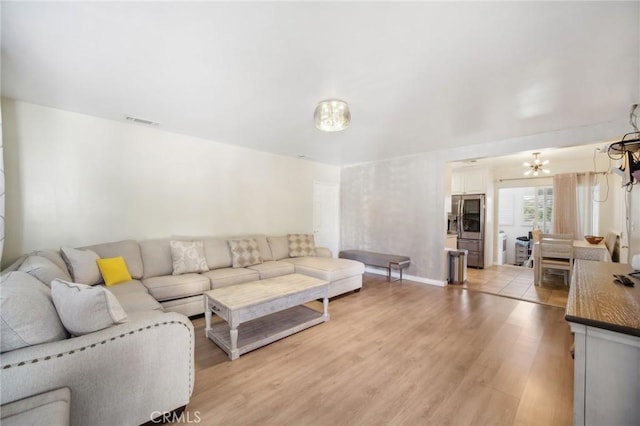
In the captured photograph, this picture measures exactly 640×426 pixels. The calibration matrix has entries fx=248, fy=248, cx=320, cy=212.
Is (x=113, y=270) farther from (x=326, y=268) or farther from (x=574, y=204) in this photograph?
(x=574, y=204)

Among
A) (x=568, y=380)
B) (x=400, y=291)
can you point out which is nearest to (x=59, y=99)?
(x=400, y=291)

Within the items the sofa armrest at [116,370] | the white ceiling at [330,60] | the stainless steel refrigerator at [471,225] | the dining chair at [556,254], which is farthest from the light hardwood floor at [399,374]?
the stainless steel refrigerator at [471,225]

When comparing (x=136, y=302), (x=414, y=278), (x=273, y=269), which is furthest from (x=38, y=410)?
(x=414, y=278)

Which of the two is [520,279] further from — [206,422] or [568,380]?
[206,422]

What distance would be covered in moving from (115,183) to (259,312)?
106 inches

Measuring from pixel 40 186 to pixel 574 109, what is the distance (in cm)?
618

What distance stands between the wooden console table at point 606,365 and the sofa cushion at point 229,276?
3272 mm

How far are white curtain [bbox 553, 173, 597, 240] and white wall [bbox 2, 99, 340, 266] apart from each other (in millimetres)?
6349

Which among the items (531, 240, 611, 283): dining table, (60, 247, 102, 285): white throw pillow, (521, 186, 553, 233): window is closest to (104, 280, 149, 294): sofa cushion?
(60, 247, 102, 285): white throw pillow

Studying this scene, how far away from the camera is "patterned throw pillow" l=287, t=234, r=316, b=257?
189 inches

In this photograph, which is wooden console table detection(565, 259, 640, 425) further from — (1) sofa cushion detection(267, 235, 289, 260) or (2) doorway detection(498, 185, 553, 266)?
(2) doorway detection(498, 185, 553, 266)

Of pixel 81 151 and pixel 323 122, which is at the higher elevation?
pixel 323 122

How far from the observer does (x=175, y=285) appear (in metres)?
2.95

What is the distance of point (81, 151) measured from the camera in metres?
3.11
